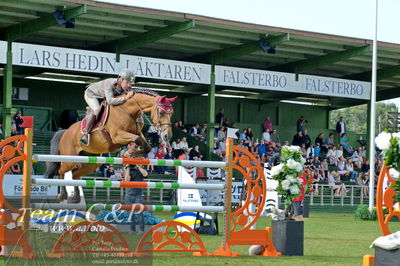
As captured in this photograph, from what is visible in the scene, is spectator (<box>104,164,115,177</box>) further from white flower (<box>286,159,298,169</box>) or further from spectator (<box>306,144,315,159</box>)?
white flower (<box>286,159,298,169</box>)

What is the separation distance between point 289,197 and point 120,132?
245cm

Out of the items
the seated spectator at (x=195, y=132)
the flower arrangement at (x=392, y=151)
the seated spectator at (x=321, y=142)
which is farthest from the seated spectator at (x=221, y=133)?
the flower arrangement at (x=392, y=151)

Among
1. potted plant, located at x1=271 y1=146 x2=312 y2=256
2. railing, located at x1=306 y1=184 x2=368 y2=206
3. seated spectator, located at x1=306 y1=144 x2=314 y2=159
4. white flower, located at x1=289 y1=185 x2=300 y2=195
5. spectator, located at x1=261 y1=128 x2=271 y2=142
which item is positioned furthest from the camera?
spectator, located at x1=261 y1=128 x2=271 y2=142

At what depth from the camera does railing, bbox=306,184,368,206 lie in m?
27.3

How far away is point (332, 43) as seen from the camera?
27.2m

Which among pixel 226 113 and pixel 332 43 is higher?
pixel 332 43

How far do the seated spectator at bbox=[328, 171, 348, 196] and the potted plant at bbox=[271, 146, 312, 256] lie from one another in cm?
1718

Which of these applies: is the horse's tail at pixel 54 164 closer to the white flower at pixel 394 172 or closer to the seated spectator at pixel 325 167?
the white flower at pixel 394 172

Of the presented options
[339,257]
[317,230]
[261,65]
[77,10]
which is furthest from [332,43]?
[339,257]

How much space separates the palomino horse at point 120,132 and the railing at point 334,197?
1680 centimetres

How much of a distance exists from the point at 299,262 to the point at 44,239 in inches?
212

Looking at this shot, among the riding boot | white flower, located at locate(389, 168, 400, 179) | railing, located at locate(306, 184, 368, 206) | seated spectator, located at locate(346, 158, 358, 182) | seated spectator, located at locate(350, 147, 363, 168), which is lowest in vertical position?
railing, located at locate(306, 184, 368, 206)

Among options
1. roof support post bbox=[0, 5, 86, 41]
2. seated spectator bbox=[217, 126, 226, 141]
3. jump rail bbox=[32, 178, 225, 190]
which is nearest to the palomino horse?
jump rail bbox=[32, 178, 225, 190]

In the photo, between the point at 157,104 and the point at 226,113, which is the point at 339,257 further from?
the point at 226,113
